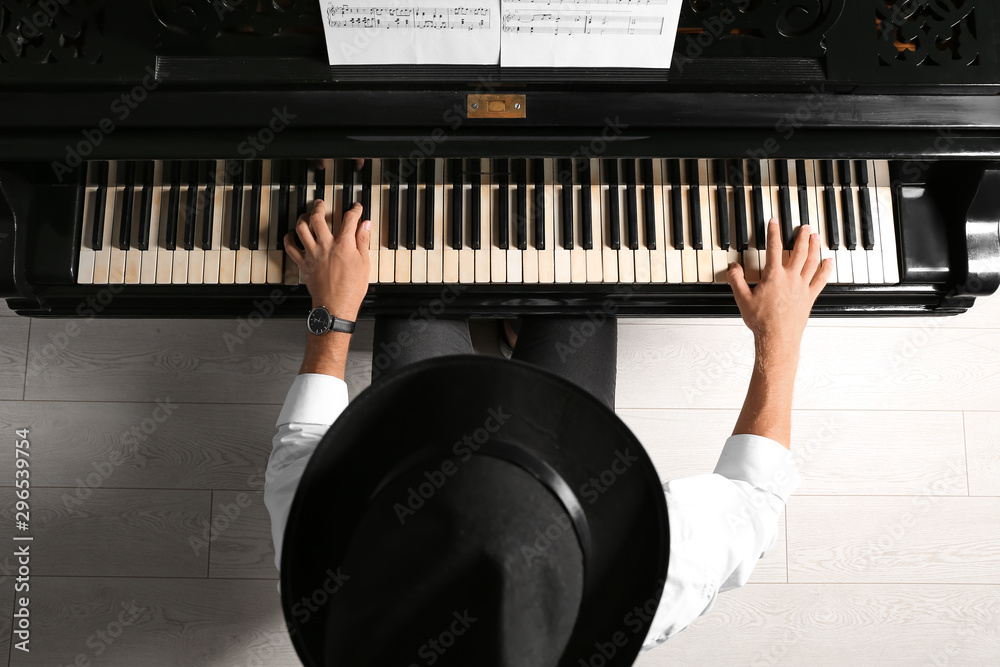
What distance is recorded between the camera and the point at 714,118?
1.14 meters

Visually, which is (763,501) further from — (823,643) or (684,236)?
(823,643)

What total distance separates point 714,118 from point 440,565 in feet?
2.92

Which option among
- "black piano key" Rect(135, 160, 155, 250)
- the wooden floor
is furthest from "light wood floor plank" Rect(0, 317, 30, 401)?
"black piano key" Rect(135, 160, 155, 250)

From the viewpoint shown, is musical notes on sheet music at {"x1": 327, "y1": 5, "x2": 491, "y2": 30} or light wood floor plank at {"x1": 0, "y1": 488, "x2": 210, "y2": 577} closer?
musical notes on sheet music at {"x1": 327, "y1": 5, "x2": 491, "y2": 30}

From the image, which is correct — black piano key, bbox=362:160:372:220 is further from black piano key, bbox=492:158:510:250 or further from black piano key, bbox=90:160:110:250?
black piano key, bbox=90:160:110:250

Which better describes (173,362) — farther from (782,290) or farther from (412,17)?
(782,290)

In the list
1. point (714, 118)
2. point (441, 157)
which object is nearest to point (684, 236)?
point (714, 118)

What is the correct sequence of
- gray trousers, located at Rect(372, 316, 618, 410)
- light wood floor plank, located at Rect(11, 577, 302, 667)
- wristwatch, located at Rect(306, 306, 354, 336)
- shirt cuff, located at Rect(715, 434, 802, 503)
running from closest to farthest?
shirt cuff, located at Rect(715, 434, 802, 503)
wristwatch, located at Rect(306, 306, 354, 336)
gray trousers, located at Rect(372, 316, 618, 410)
light wood floor plank, located at Rect(11, 577, 302, 667)

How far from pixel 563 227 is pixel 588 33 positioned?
1.14 ft

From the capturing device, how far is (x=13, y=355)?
1.80 meters

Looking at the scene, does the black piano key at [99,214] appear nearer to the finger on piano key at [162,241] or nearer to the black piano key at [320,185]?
the finger on piano key at [162,241]

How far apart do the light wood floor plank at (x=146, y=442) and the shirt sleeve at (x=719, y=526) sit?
118 centimetres

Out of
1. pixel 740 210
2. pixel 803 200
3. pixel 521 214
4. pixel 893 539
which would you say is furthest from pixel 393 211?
pixel 893 539

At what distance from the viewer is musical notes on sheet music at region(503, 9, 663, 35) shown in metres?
1.06
